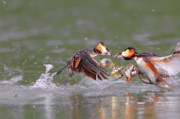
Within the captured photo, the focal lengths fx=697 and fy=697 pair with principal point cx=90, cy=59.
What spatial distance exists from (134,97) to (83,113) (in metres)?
1.20

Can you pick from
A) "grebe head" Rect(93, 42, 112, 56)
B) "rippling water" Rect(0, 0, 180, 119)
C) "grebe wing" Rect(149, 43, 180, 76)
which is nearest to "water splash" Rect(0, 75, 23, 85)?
"rippling water" Rect(0, 0, 180, 119)

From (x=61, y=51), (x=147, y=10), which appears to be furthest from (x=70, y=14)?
(x=61, y=51)

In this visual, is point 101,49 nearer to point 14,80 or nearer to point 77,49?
point 14,80

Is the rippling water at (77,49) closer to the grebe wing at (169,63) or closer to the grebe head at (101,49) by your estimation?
the grebe wing at (169,63)

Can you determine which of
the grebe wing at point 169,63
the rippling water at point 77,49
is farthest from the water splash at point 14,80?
the grebe wing at point 169,63

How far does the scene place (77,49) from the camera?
39.5 feet

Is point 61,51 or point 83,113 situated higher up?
point 61,51

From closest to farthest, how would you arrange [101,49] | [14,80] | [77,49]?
[101,49], [14,80], [77,49]

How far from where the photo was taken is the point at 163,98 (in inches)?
279

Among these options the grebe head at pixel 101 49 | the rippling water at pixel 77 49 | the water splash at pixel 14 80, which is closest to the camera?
the rippling water at pixel 77 49

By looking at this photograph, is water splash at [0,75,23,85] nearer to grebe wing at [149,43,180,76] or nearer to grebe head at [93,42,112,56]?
grebe head at [93,42,112,56]

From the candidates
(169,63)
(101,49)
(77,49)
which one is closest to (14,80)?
(101,49)

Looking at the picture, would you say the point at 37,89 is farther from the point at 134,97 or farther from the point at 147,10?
the point at 147,10

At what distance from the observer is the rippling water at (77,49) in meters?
6.51
